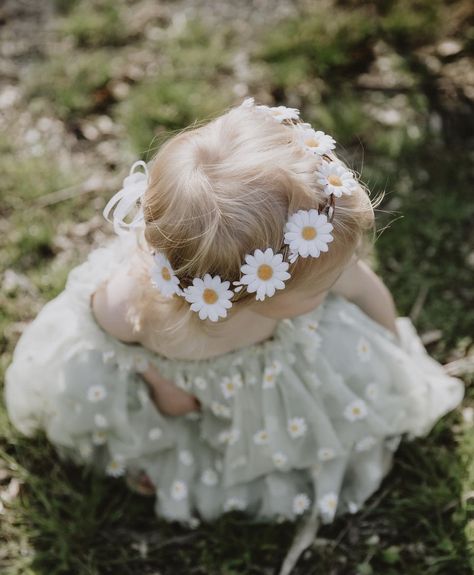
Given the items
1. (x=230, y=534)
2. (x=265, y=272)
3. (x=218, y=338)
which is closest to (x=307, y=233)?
(x=265, y=272)

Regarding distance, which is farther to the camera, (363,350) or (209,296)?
(363,350)

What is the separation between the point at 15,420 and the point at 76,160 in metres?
1.25

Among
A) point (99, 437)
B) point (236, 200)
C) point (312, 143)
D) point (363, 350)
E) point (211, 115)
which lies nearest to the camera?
point (236, 200)

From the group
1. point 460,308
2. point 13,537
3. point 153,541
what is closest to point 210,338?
point 153,541

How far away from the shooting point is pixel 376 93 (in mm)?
3064

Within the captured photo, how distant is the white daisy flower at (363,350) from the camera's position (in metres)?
1.93

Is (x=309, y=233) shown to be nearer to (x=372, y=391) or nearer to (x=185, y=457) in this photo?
(x=372, y=391)

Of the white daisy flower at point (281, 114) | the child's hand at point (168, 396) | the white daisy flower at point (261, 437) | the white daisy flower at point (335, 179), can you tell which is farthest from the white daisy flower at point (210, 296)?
the white daisy flower at point (261, 437)

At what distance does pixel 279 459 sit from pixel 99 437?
548mm

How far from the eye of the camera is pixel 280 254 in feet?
4.39

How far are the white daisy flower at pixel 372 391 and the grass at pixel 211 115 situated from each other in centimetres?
30

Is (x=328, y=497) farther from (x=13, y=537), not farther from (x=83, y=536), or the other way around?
(x=13, y=537)

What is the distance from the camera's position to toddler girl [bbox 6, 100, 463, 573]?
1352mm

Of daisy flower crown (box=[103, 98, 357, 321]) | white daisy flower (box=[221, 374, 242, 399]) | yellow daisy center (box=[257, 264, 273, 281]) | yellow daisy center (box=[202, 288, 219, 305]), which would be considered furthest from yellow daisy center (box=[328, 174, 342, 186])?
white daisy flower (box=[221, 374, 242, 399])
